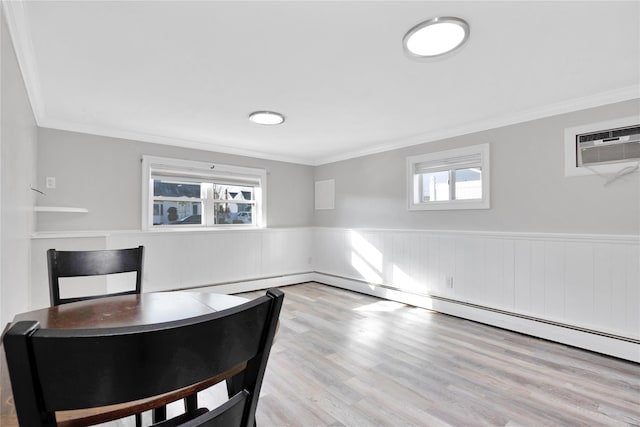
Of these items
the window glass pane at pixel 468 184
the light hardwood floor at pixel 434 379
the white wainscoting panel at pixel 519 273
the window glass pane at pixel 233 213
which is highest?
the window glass pane at pixel 468 184

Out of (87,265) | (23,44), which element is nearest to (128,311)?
(87,265)

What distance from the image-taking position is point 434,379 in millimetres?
2266

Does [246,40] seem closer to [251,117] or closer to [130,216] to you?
[251,117]

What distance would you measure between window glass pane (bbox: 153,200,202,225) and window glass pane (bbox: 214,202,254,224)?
287 mm

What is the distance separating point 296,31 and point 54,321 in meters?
1.82

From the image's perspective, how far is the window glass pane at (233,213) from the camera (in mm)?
4859

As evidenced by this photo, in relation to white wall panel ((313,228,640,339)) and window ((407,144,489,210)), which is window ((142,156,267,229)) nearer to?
white wall panel ((313,228,640,339))

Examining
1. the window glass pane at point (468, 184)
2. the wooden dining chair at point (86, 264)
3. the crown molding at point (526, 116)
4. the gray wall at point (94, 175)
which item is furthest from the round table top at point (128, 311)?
the crown molding at point (526, 116)

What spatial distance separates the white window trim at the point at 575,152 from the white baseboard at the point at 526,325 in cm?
141

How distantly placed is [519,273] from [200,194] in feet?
13.6

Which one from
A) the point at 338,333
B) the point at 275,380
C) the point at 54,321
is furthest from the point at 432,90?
the point at 54,321

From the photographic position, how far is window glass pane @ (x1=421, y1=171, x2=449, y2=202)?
13.2 ft

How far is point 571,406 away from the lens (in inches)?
76.8

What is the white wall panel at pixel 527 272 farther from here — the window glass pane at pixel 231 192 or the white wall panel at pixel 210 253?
the window glass pane at pixel 231 192
